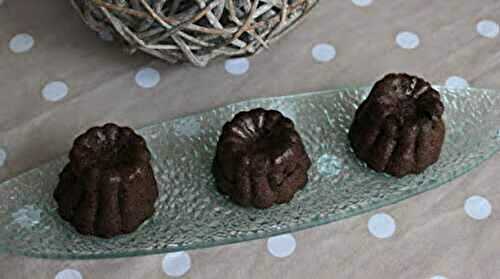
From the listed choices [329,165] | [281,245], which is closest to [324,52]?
[329,165]

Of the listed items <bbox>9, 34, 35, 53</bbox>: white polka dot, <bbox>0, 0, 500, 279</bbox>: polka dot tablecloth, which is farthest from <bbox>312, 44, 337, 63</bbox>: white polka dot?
<bbox>9, 34, 35, 53</bbox>: white polka dot

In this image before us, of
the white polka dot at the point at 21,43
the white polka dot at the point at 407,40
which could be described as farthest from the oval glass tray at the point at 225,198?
the white polka dot at the point at 21,43

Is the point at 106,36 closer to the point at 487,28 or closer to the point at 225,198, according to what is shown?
the point at 225,198

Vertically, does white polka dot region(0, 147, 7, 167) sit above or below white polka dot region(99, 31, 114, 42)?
below

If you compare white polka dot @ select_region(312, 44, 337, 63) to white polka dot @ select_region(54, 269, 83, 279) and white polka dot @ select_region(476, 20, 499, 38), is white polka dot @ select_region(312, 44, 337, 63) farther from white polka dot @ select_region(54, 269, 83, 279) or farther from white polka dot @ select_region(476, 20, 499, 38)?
white polka dot @ select_region(54, 269, 83, 279)

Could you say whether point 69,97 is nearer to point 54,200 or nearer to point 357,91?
point 54,200

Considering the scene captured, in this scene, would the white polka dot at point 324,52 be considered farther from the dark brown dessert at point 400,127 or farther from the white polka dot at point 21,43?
the white polka dot at point 21,43
